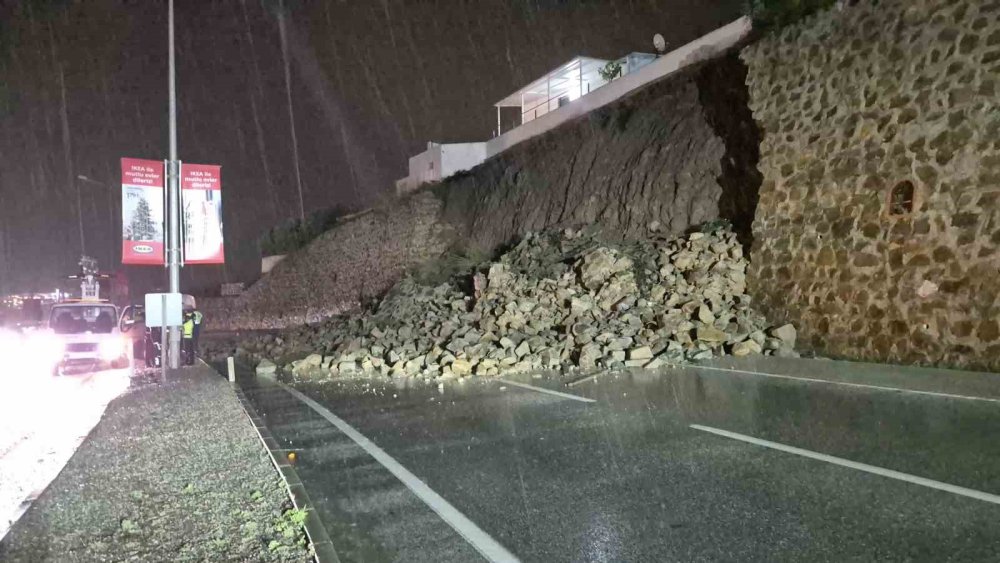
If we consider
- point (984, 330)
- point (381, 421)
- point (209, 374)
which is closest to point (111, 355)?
point (209, 374)

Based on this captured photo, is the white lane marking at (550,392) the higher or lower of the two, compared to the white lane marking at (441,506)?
higher

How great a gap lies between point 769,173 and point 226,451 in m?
11.8

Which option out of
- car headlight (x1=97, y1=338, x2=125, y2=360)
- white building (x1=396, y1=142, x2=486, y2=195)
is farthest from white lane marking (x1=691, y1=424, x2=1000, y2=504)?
white building (x1=396, y1=142, x2=486, y2=195)

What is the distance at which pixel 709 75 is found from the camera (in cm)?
1933

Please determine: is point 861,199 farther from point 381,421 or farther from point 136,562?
point 136,562

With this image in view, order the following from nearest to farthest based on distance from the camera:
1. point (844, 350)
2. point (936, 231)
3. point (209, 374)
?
point (936, 231) → point (844, 350) → point (209, 374)

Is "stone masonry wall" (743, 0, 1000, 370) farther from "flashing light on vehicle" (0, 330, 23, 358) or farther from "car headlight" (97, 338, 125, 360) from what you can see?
"flashing light on vehicle" (0, 330, 23, 358)

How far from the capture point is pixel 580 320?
1438 centimetres

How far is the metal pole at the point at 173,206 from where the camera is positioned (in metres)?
16.3

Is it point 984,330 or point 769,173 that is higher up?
point 769,173

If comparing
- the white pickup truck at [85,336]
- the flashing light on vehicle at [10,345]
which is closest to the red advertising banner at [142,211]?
the white pickup truck at [85,336]

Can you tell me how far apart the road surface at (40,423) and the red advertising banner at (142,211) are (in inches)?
120

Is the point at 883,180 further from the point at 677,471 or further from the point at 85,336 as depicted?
the point at 85,336

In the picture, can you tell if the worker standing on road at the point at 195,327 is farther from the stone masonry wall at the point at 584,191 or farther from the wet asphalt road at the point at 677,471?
the stone masonry wall at the point at 584,191
